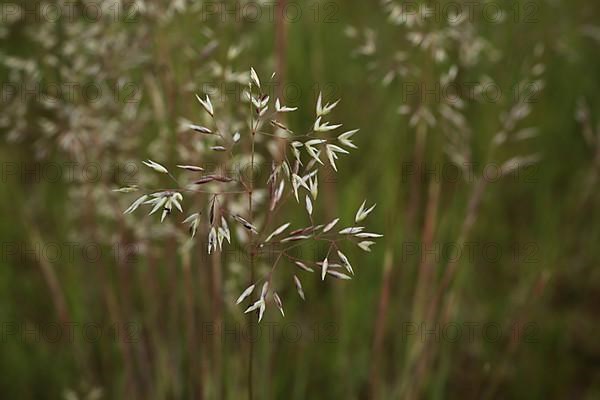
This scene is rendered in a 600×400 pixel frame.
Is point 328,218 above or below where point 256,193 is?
below

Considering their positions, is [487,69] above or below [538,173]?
above

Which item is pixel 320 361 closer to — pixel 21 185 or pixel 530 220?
pixel 530 220

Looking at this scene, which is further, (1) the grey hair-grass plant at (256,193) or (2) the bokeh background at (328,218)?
(2) the bokeh background at (328,218)

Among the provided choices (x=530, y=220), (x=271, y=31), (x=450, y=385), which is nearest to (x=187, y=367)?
(x=450, y=385)

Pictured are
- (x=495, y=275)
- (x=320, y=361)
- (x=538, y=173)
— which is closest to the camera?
(x=320, y=361)

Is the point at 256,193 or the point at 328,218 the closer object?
the point at 256,193

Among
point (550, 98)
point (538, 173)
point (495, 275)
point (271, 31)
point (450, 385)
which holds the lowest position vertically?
point (450, 385)

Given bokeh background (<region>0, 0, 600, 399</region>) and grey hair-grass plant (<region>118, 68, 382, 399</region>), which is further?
bokeh background (<region>0, 0, 600, 399</region>)

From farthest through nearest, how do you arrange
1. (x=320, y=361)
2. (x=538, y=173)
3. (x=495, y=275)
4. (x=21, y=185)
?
(x=21, y=185), (x=538, y=173), (x=495, y=275), (x=320, y=361)
